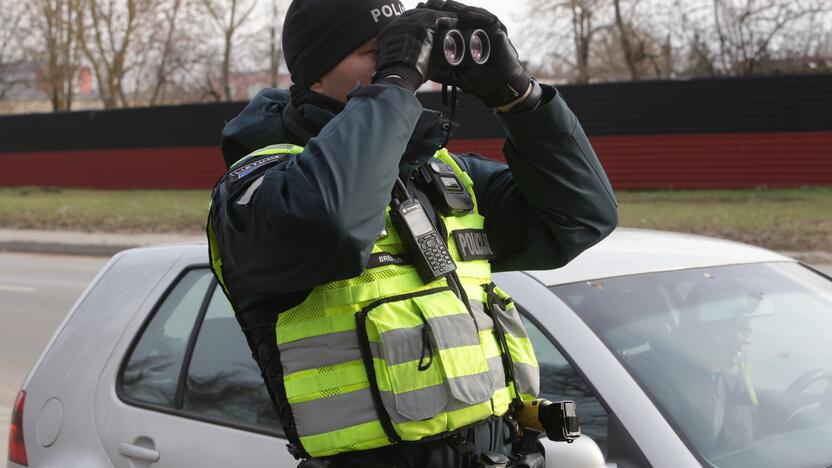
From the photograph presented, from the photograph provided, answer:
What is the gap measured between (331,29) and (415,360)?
67cm

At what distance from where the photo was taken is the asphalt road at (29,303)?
26.2 ft

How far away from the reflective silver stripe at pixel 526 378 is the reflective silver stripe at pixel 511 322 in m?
0.06

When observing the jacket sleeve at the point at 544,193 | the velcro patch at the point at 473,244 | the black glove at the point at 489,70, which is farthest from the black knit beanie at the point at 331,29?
the velcro patch at the point at 473,244

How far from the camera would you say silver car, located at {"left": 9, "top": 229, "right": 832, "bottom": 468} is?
8.32 feet

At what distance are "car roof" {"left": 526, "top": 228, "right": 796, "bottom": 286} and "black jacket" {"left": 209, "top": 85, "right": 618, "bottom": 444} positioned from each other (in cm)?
56

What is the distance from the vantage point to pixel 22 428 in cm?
335

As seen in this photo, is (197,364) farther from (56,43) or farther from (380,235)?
(56,43)

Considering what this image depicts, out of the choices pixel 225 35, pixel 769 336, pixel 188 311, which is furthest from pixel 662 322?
pixel 225 35

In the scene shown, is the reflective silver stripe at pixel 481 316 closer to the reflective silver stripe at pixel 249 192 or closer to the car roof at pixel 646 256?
the reflective silver stripe at pixel 249 192

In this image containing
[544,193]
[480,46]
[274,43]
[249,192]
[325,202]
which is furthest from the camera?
[274,43]

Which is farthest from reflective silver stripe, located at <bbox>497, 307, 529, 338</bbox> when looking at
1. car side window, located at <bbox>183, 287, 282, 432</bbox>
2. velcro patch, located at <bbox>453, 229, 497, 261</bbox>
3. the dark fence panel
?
the dark fence panel

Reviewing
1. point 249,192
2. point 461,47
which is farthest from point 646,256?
point 249,192

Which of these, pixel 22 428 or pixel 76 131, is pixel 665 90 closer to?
pixel 76 131

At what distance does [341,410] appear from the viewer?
5.92 feet
